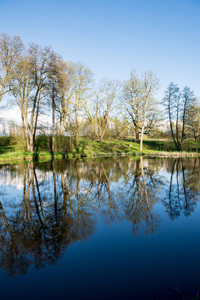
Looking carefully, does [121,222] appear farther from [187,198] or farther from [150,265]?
[187,198]

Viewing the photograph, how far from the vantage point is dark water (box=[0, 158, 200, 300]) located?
107 inches

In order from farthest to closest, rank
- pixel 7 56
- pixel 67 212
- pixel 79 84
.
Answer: pixel 79 84, pixel 7 56, pixel 67 212

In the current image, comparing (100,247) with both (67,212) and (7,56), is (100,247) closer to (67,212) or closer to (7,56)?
(67,212)

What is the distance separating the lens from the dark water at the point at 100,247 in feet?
8.93

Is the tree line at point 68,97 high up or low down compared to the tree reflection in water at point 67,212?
up

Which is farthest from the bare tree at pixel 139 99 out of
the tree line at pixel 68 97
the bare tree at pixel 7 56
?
the bare tree at pixel 7 56

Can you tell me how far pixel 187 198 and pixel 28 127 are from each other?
2100cm

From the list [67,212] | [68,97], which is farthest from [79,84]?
[67,212]

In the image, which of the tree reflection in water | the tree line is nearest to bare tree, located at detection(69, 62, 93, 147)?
the tree line

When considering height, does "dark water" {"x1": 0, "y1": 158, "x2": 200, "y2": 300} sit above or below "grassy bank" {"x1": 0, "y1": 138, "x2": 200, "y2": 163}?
below

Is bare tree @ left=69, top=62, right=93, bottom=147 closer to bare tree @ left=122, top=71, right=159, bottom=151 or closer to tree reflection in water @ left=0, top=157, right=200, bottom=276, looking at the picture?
bare tree @ left=122, top=71, right=159, bottom=151

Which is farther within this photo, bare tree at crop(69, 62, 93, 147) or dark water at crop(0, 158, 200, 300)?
bare tree at crop(69, 62, 93, 147)

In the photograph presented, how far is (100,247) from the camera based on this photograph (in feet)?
12.3

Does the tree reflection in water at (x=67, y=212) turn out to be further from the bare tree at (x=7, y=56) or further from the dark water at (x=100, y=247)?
the bare tree at (x=7, y=56)
